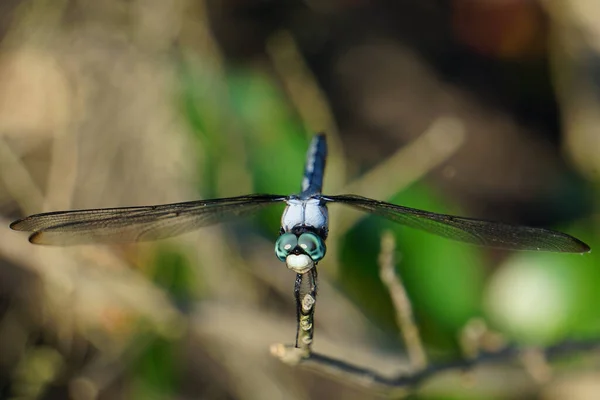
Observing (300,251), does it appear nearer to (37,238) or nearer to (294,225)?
(294,225)

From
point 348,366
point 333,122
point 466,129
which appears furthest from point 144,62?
point 348,366

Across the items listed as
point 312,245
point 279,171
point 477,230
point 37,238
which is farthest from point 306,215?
point 279,171

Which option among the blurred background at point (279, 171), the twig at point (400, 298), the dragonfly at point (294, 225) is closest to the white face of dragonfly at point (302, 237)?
the dragonfly at point (294, 225)

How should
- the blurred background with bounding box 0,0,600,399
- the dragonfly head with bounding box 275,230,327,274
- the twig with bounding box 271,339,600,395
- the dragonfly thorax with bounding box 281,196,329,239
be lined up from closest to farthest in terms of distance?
the twig with bounding box 271,339,600,395 → the dragonfly head with bounding box 275,230,327,274 → the dragonfly thorax with bounding box 281,196,329,239 → the blurred background with bounding box 0,0,600,399

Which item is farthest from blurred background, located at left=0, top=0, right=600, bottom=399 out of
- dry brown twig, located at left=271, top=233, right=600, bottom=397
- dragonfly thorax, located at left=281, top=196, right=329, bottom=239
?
dragonfly thorax, located at left=281, top=196, right=329, bottom=239

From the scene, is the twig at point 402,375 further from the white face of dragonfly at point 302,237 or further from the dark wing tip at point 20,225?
the dark wing tip at point 20,225

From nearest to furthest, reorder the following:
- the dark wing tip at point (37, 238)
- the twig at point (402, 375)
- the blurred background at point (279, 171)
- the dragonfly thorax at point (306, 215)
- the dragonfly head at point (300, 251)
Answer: the twig at point (402, 375) < the dragonfly head at point (300, 251) < the dragonfly thorax at point (306, 215) < the dark wing tip at point (37, 238) < the blurred background at point (279, 171)

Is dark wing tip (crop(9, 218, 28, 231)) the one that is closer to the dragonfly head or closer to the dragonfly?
the dragonfly
